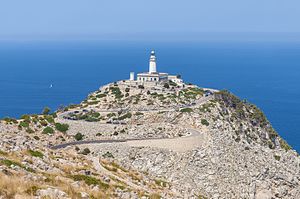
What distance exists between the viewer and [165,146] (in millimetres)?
50062

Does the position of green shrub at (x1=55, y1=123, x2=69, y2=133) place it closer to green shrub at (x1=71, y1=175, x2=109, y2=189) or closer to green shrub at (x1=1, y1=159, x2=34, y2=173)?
green shrub at (x1=71, y1=175, x2=109, y2=189)

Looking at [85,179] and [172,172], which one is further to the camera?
[172,172]

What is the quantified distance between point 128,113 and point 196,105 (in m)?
10.1

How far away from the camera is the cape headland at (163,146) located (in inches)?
1192

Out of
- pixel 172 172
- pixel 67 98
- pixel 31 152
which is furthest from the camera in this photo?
pixel 67 98

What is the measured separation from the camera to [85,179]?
941 inches

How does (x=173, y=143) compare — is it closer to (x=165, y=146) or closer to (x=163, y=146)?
(x=165, y=146)

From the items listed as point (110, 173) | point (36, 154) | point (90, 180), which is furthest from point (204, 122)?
point (90, 180)

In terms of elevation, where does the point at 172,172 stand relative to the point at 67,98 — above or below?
above

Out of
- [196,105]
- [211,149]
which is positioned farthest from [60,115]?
[211,149]

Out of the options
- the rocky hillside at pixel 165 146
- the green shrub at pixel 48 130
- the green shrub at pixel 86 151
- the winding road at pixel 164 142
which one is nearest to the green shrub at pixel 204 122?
the rocky hillside at pixel 165 146

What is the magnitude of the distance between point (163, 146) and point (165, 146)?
0.72ft

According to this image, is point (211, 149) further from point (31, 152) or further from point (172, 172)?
point (31, 152)

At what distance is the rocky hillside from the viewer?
103ft
